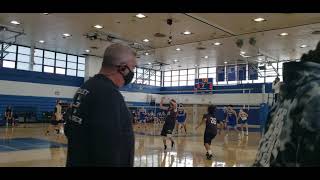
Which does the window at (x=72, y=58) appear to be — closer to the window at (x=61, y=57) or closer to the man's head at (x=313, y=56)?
the window at (x=61, y=57)

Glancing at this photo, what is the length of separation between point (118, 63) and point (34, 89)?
22.3m

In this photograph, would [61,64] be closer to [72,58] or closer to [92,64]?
[72,58]

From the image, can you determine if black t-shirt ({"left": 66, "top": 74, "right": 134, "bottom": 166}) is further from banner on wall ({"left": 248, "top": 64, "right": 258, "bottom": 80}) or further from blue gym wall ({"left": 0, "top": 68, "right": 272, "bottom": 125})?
banner on wall ({"left": 248, "top": 64, "right": 258, "bottom": 80})

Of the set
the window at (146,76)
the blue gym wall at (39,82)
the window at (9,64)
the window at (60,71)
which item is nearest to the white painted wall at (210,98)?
the blue gym wall at (39,82)

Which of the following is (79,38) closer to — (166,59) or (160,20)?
(160,20)

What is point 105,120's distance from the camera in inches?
48.8

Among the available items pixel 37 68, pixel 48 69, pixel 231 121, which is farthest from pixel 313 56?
pixel 48 69

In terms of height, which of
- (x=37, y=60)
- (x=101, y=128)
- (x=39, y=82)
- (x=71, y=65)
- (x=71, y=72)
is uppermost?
(x=37, y=60)

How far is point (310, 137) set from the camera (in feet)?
2.43

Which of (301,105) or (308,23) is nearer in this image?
(301,105)

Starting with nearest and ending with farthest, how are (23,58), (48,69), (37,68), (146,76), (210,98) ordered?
1. (23,58)
2. (37,68)
3. (48,69)
4. (210,98)
5. (146,76)
